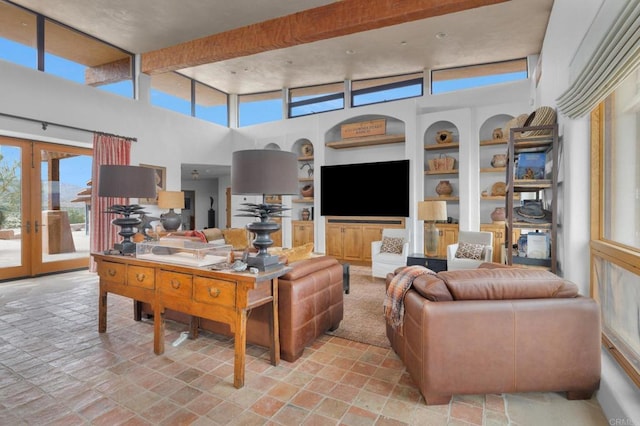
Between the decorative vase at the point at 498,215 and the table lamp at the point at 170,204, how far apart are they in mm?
5736

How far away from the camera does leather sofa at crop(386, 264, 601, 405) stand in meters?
1.80

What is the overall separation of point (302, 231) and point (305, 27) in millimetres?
4233

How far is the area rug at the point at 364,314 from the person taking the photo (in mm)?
2865

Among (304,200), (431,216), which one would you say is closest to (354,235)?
(304,200)

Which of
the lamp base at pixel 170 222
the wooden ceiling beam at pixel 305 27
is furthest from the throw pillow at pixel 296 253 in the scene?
the lamp base at pixel 170 222

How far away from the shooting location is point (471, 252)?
14.3 feet

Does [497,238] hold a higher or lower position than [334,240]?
higher

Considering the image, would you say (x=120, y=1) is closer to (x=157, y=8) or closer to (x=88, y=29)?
(x=157, y=8)

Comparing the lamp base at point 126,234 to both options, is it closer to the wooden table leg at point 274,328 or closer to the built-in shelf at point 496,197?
the wooden table leg at point 274,328

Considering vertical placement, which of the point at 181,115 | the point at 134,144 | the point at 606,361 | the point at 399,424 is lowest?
the point at 399,424

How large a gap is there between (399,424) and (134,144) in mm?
6445

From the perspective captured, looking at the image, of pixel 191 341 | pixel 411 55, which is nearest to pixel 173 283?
pixel 191 341

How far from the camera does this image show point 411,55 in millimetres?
5930

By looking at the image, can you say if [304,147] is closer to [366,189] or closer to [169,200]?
[366,189]
